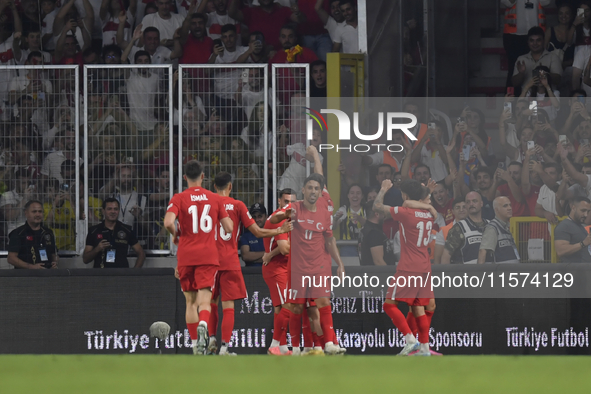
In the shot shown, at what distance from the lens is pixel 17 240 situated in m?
9.73

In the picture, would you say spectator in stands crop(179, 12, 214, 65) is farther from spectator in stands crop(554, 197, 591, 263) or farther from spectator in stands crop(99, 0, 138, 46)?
spectator in stands crop(554, 197, 591, 263)

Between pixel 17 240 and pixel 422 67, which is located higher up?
pixel 422 67

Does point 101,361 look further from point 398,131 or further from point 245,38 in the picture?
point 245,38

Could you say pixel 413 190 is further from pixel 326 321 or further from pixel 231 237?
pixel 231 237

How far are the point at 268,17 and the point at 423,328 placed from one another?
4741 millimetres

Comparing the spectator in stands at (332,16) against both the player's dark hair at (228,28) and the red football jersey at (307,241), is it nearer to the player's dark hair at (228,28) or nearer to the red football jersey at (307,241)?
the player's dark hair at (228,28)

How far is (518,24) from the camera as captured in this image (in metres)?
10.9

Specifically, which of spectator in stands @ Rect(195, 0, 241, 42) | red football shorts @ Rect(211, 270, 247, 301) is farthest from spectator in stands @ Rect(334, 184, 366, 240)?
spectator in stands @ Rect(195, 0, 241, 42)

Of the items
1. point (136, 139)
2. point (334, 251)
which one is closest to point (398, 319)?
point (334, 251)

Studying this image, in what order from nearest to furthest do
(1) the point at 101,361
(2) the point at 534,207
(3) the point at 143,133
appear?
1. (1) the point at 101,361
2. (2) the point at 534,207
3. (3) the point at 143,133

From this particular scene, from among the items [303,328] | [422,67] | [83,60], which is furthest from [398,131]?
[83,60]

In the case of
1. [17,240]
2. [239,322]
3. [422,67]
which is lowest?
[239,322]

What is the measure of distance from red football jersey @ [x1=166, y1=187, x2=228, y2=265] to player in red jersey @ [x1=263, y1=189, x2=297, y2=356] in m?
0.75

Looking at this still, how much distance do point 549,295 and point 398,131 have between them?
2.35 meters
